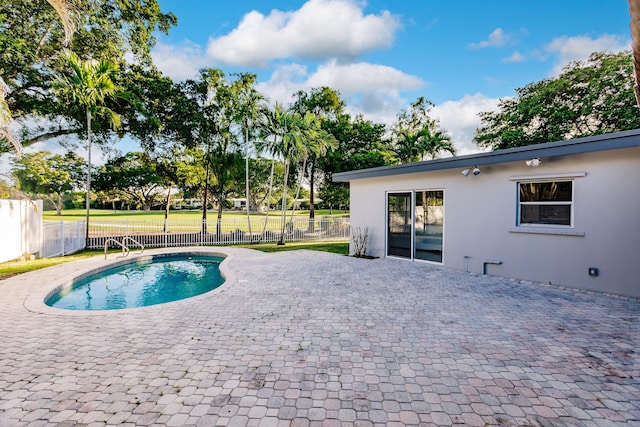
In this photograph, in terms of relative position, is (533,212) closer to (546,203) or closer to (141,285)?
(546,203)

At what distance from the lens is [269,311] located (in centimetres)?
526

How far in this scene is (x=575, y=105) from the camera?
63.4 feet

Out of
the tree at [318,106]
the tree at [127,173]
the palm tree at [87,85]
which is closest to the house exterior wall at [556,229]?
the palm tree at [87,85]

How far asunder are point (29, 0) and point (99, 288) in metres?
11.9

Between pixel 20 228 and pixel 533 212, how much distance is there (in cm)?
1492

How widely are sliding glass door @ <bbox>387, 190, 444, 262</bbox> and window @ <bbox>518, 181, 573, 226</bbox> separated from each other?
2114 millimetres

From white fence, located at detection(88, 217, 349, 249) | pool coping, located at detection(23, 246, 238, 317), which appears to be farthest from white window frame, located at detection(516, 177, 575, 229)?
white fence, located at detection(88, 217, 349, 249)

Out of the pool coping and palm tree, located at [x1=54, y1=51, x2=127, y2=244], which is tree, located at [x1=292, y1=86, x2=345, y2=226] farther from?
palm tree, located at [x1=54, y1=51, x2=127, y2=244]

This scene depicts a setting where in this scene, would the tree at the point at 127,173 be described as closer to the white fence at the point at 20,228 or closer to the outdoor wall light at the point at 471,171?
the white fence at the point at 20,228

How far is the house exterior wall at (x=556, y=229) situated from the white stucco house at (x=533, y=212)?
15 mm

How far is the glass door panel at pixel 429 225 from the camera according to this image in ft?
29.6

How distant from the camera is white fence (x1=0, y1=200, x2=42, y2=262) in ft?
28.9

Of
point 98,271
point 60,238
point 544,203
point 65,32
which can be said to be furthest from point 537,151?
point 60,238

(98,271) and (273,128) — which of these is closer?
(98,271)
